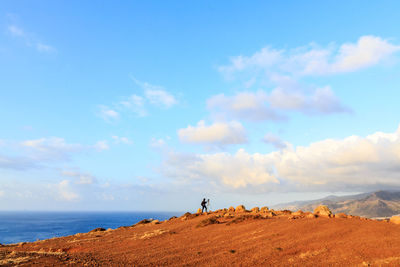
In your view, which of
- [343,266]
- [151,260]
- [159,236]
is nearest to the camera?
[343,266]

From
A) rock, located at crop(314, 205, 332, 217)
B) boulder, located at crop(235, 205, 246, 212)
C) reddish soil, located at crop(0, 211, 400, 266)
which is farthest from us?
boulder, located at crop(235, 205, 246, 212)

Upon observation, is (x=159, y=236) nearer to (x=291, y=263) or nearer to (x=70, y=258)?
(x=70, y=258)

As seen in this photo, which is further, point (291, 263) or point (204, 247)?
point (204, 247)

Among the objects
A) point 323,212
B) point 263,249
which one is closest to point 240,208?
point 323,212

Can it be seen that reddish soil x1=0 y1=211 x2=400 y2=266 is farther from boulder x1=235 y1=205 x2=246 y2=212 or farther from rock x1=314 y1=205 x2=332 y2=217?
boulder x1=235 y1=205 x2=246 y2=212

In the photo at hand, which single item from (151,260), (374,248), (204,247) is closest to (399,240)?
(374,248)

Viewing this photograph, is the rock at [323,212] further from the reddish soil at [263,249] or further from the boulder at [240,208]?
the boulder at [240,208]

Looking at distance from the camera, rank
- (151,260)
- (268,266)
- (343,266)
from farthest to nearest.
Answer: (151,260) → (268,266) → (343,266)

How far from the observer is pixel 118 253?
2500 centimetres

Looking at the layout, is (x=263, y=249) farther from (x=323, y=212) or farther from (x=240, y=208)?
(x=240, y=208)

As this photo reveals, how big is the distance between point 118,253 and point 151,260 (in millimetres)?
5409

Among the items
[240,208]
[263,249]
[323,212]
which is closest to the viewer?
[263,249]

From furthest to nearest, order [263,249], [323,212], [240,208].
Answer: [240,208] < [323,212] < [263,249]

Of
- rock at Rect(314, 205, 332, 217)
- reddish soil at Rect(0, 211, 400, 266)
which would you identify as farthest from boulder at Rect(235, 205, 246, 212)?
reddish soil at Rect(0, 211, 400, 266)
